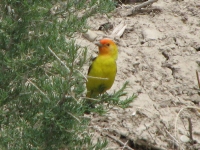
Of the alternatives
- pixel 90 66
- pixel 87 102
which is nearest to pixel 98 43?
pixel 90 66

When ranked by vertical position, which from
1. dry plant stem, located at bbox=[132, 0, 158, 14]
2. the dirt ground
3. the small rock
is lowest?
the small rock

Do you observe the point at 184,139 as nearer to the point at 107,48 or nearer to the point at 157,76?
the point at 157,76

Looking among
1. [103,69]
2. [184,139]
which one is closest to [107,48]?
[103,69]

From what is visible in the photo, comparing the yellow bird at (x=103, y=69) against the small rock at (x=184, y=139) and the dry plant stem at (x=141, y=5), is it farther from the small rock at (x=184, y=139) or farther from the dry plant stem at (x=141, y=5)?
the dry plant stem at (x=141, y=5)

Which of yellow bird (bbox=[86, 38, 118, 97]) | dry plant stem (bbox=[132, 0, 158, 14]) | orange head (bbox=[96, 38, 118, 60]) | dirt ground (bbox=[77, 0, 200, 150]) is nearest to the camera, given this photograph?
dirt ground (bbox=[77, 0, 200, 150])

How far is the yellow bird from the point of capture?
5875 millimetres

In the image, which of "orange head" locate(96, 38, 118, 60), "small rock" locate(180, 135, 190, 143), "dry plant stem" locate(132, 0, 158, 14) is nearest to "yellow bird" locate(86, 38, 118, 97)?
"orange head" locate(96, 38, 118, 60)

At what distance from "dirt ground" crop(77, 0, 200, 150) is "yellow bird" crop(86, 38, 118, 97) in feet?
0.92

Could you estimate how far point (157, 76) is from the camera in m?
6.64

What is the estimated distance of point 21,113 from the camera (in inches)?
185

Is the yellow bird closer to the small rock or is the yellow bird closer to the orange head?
the orange head

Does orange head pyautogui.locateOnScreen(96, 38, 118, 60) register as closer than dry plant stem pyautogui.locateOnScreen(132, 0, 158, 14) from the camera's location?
Yes

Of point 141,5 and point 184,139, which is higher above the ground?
point 141,5

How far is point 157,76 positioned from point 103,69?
0.83 metres
